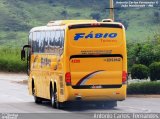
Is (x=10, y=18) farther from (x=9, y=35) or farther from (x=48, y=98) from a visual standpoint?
(x=48, y=98)

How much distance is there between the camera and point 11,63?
7306cm

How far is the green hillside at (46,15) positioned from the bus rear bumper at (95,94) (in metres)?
62.9

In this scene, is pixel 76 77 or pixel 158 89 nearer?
pixel 76 77

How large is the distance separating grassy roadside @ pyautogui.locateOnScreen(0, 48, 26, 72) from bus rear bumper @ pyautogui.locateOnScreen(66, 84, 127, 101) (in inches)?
1606

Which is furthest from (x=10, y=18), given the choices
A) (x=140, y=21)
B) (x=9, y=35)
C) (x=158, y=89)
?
(x=158, y=89)

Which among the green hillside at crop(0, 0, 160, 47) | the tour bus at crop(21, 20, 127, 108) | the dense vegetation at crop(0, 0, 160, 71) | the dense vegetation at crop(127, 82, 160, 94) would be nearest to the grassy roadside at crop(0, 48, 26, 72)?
the dense vegetation at crop(0, 0, 160, 71)

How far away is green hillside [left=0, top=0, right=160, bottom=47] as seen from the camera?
314ft

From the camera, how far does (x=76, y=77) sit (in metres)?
30.4

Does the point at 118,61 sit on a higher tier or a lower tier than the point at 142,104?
higher

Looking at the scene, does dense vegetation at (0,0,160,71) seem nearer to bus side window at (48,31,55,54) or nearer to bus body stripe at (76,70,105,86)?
bus side window at (48,31,55,54)

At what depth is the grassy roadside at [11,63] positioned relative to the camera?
72.1m

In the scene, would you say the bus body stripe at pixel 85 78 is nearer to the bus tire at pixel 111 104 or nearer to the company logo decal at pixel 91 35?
the company logo decal at pixel 91 35

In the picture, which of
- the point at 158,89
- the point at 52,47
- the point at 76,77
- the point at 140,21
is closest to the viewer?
the point at 76,77

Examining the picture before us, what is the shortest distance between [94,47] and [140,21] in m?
67.0
